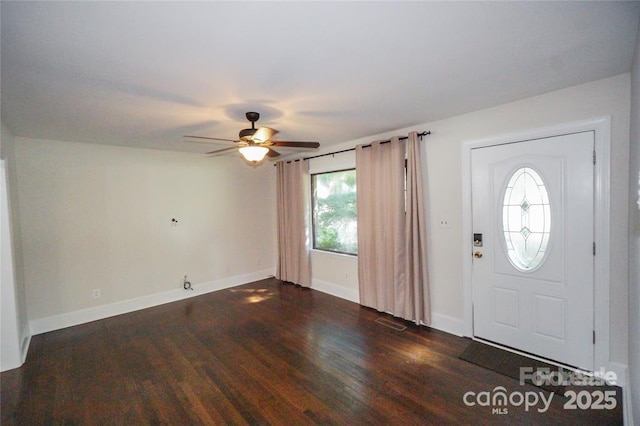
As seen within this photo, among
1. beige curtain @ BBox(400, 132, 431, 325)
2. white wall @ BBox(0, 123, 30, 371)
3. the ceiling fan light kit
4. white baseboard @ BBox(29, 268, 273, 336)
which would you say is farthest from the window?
white wall @ BBox(0, 123, 30, 371)

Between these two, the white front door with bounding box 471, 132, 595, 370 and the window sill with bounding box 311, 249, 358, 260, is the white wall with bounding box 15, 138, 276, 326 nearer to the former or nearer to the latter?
the window sill with bounding box 311, 249, 358, 260

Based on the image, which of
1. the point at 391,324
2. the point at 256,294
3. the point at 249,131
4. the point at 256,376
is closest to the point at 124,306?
the point at 256,294

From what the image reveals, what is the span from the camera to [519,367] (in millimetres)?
2664

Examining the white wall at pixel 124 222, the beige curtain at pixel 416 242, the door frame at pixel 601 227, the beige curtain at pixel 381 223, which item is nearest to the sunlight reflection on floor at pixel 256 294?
the white wall at pixel 124 222

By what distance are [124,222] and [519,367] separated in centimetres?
531

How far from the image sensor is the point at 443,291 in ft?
11.4

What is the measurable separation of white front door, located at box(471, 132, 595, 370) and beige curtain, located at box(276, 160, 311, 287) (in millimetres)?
2882

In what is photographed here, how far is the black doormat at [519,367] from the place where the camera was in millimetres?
2451

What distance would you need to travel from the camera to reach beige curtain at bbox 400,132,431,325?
3557mm

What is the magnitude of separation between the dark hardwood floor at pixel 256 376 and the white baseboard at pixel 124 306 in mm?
177

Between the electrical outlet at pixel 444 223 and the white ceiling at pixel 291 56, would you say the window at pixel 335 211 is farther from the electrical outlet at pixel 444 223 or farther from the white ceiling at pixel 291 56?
the white ceiling at pixel 291 56

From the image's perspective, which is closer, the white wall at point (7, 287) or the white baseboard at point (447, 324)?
the white wall at point (7, 287)

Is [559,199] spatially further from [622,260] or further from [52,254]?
[52,254]

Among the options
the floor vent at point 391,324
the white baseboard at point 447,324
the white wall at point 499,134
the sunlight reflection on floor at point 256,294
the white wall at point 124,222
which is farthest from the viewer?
the sunlight reflection on floor at point 256,294
